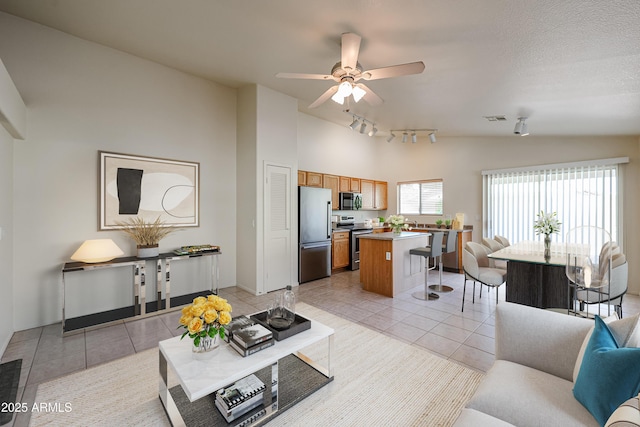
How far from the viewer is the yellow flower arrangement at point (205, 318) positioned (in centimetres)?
164

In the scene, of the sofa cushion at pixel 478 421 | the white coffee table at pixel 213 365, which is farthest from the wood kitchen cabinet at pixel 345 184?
the sofa cushion at pixel 478 421

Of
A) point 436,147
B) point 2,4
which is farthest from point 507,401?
point 436,147

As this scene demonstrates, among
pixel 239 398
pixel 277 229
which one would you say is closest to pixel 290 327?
pixel 239 398

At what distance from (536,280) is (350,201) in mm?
3912

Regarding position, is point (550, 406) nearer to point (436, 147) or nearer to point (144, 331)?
point (144, 331)

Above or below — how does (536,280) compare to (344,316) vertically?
above

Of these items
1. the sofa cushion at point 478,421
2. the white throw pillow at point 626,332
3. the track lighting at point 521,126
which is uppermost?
the track lighting at point 521,126

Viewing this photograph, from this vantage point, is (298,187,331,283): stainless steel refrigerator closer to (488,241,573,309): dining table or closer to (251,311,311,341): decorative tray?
(251,311,311,341): decorative tray

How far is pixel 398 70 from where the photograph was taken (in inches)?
93.7

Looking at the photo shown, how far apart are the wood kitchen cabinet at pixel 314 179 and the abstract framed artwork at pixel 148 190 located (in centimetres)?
218

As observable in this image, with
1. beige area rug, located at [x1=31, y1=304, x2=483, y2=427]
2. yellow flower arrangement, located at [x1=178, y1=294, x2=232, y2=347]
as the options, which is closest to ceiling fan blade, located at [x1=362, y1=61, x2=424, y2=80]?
yellow flower arrangement, located at [x1=178, y1=294, x2=232, y2=347]

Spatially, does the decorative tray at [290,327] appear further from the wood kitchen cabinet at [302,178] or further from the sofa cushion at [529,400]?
the wood kitchen cabinet at [302,178]

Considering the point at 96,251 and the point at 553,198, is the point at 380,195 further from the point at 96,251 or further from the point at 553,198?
the point at 96,251

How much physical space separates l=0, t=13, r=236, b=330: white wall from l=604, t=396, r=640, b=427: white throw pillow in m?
4.42
